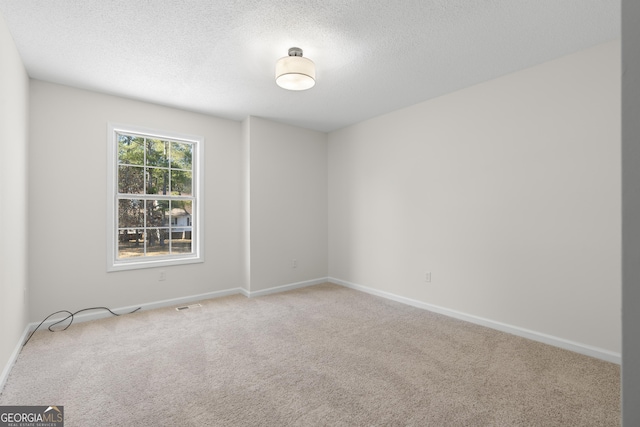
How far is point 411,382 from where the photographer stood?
2164mm

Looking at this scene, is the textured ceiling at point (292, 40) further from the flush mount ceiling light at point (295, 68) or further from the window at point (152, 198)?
the window at point (152, 198)

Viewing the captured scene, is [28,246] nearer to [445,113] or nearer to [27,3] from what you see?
→ [27,3]

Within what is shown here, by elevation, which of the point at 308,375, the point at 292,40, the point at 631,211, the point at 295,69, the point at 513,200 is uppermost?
the point at 292,40

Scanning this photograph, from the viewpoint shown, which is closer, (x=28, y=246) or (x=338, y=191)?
(x=28, y=246)

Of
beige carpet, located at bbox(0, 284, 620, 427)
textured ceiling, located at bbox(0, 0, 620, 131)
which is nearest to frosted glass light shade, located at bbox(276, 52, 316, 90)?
textured ceiling, located at bbox(0, 0, 620, 131)

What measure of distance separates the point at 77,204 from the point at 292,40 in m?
2.94

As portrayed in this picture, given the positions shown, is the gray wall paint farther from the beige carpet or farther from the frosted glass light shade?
the frosted glass light shade

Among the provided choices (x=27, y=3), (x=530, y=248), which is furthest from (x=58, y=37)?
(x=530, y=248)

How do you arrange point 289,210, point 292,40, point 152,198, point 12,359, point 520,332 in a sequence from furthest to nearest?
point 289,210 < point 152,198 < point 520,332 < point 292,40 < point 12,359

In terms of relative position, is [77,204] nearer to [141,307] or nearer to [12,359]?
[141,307]

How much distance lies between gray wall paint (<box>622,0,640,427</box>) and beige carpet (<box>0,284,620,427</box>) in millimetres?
1525

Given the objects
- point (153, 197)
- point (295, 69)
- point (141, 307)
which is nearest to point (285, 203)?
point (153, 197)

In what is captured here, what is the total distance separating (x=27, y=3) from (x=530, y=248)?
4459mm

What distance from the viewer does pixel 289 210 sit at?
4812mm
